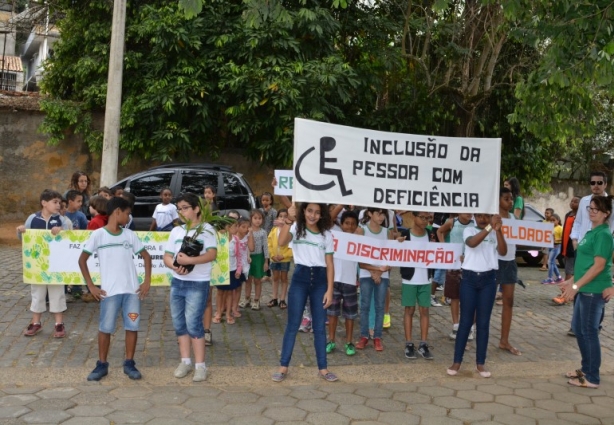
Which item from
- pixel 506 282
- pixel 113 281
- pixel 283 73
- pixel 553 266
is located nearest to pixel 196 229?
pixel 113 281

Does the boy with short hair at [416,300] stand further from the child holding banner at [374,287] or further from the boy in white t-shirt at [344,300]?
the boy in white t-shirt at [344,300]

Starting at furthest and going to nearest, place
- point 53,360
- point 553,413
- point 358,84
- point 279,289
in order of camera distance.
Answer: point 358,84, point 279,289, point 53,360, point 553,413

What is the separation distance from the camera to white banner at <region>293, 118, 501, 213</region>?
6.65 meters

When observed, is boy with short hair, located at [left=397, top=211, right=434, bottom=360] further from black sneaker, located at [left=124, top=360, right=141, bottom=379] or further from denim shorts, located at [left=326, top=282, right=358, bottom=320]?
black sneaker, located at [left=124, top=360, right=141, bottom=379]

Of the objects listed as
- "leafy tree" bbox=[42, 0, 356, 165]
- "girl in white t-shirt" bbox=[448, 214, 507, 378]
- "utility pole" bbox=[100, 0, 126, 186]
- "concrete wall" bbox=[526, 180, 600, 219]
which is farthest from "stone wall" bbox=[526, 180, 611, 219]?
"girl in white t-shirt" bbox=[448, 214, 507, 378]

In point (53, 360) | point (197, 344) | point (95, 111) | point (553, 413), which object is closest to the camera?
point (553, 413)

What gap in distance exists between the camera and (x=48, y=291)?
7.80m

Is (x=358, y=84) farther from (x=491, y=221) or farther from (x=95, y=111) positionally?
(x=491, y=221)

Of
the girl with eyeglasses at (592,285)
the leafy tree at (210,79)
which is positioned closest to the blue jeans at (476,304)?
the girl with eyeglasses at (592,285)

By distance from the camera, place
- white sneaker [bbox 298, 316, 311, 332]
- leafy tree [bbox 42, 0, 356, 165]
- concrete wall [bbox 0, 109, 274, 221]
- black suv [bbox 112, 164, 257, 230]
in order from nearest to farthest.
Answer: white sneaker [bbox 298, 316, 311, 332], black suv [bbox 112, 164, 257, 230], leafy tree [bbox 42, 0, 356, 165], concrete wall [bbox 0, 109, 274, 221]

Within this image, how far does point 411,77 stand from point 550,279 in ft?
22.0

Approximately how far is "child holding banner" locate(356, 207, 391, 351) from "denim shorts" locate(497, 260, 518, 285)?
1331 mm

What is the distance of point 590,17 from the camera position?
6.90 meters

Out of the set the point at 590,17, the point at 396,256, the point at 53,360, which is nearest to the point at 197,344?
the point at 53,360
